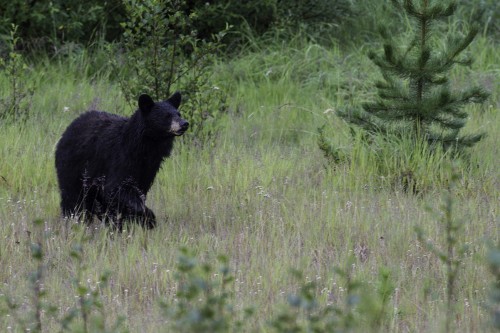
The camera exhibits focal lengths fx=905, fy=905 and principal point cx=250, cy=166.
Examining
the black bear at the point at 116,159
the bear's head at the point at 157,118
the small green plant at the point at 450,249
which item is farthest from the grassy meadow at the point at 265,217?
the bear's head at the point at 157,118

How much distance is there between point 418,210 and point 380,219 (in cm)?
31

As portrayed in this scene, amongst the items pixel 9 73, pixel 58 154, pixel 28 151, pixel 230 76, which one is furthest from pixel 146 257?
pixel 230 76

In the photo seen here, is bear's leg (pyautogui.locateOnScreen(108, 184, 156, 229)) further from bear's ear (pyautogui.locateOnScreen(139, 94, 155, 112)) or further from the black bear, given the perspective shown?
bear's ear (pyautogui.locateOnScreen(139, 94, 155, 112))

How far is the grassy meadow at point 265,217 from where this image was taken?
475 centimetres

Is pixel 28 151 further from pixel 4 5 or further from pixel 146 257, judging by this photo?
pixel 4 5

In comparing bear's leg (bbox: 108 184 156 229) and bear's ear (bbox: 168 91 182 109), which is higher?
bear's ear (bbox: 168 91 182 109)

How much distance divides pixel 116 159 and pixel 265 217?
1.12 metres

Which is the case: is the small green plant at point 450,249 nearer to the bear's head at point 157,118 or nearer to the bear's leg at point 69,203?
the bear's head at point 157,118

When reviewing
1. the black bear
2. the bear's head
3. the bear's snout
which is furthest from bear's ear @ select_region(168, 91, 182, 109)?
the bear's snout

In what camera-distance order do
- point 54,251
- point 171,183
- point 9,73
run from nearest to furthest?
point 54,251, point 171,183, point 9,73

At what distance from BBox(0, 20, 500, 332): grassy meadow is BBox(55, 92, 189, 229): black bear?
220 millimetres

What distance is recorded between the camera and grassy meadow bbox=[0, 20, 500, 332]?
4754mm

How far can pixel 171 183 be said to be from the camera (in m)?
7.09

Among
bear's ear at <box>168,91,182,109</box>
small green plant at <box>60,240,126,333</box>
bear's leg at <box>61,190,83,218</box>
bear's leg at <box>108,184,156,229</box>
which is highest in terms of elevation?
bear's ear at <box>168,91,182,109</box>
